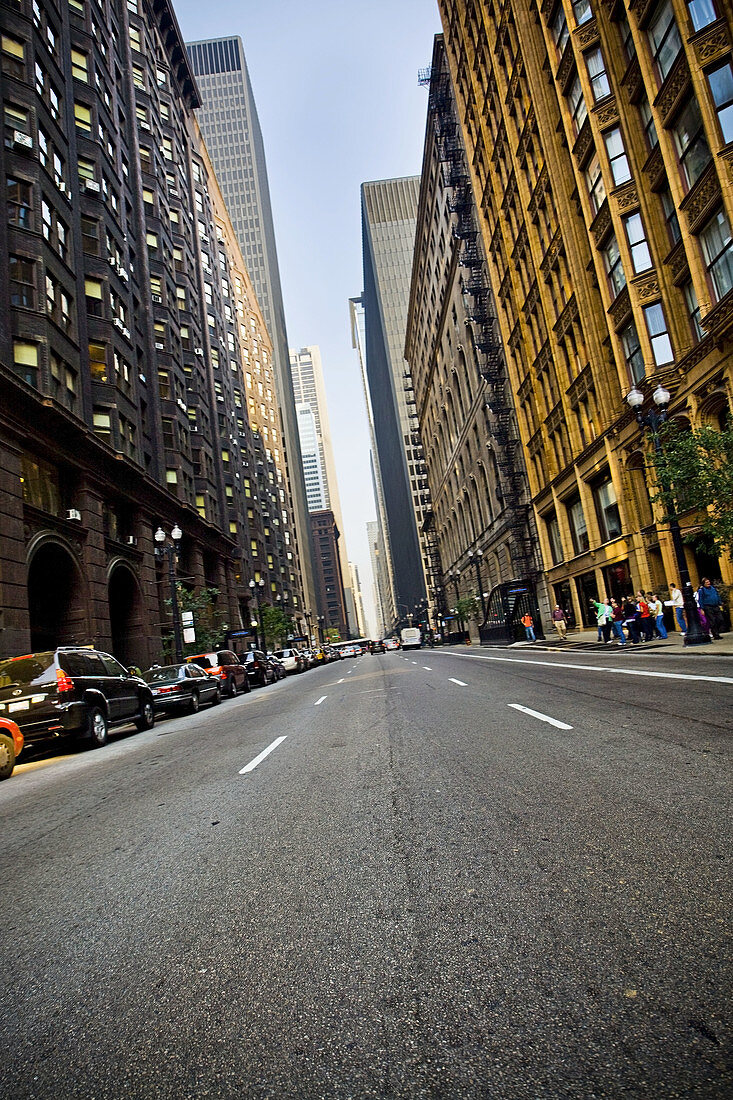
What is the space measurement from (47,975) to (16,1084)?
953 mm

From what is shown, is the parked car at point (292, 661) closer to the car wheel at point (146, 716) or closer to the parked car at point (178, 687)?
the parked car at point (178, 687)

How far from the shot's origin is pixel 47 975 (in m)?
3.29

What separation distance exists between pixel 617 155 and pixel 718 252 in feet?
31.0

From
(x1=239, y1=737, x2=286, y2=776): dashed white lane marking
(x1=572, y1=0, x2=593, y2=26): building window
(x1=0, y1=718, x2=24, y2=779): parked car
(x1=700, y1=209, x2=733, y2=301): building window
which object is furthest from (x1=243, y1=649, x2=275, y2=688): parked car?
(x1=572, y1=0, x2=593, y2=26): building window

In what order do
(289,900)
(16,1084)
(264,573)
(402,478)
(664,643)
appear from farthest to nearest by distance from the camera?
(402,478)
(264,573)
(664,643)
(289,900)
(16,1084)

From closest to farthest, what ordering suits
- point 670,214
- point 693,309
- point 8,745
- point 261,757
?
point 261,757 → point 8,745 → point 693,309 → point 670,214

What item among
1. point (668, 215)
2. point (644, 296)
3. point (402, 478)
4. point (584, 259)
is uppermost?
point (402, 478)

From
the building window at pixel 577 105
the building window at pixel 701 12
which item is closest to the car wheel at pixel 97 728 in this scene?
the building window at pixel 701 12

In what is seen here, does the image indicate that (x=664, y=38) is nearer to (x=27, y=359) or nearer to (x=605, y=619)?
(x=605, y=619)

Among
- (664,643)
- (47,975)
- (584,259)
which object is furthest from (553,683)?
(584,259)

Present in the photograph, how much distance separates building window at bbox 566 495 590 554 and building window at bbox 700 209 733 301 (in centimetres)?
1644

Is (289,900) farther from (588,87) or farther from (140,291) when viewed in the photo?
(140,291)

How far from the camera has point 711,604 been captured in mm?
18188

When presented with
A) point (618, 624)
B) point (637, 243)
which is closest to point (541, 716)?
point (618, 624)
